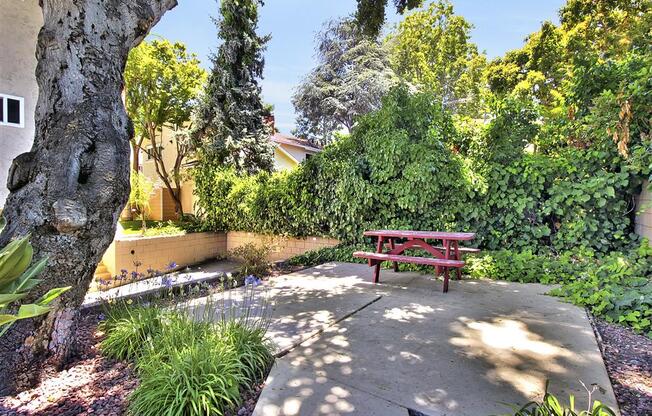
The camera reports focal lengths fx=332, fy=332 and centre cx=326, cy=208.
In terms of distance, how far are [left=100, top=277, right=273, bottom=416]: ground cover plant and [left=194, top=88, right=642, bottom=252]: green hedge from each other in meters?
4.17

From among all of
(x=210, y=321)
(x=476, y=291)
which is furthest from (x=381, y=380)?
(x=476, y=291)

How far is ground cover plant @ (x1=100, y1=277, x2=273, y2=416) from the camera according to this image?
1.82 meters

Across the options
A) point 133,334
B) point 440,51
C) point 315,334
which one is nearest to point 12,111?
point 133,334


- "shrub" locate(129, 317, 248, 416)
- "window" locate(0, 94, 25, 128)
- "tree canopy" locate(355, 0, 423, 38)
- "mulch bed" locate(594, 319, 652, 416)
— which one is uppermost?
"tree canopy" locate(355, 0, 423, 38)

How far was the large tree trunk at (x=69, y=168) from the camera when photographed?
2.26 m

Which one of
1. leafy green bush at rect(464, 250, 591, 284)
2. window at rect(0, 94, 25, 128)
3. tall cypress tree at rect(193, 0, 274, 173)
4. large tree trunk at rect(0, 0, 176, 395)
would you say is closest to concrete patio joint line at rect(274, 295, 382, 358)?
large tree trunk at rect(0, 0, 176, 395)

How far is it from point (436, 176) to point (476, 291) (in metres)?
2.23

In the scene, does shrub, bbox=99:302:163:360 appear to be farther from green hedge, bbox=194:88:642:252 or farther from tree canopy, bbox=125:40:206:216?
tree canopy, bbox=125:40:206:216

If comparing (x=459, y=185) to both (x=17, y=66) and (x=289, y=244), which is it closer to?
(x=289, y=244)

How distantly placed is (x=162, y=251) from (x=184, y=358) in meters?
6.90

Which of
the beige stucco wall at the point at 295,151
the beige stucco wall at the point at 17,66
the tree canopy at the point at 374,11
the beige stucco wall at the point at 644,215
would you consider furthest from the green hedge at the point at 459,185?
the beige stucco wall at the point at 295,151

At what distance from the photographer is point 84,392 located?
2148mm

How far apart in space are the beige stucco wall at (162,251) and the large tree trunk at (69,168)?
15.1ft

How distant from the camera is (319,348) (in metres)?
2.72
